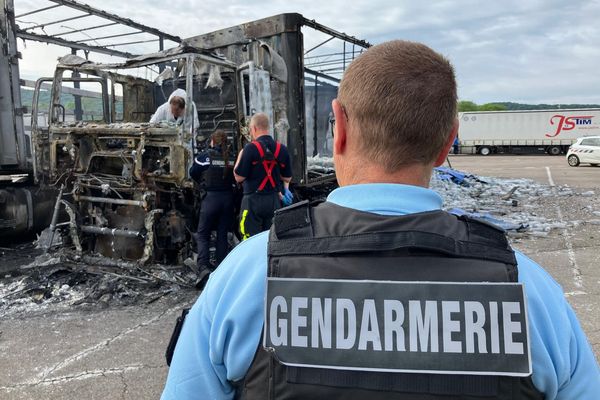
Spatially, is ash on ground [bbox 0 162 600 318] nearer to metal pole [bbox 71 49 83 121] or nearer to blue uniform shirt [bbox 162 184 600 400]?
metal pole [bbox 71 49 83 121]

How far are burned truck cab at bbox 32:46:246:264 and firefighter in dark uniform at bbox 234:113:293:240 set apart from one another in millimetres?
648

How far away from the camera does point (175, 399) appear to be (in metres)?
1.11

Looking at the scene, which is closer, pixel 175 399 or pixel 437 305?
pixel 437 305

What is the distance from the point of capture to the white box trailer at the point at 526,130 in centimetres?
3197

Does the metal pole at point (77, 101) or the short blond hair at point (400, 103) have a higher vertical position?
the metal pole at point (77, 101)

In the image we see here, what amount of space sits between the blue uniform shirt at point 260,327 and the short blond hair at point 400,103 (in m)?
0.08

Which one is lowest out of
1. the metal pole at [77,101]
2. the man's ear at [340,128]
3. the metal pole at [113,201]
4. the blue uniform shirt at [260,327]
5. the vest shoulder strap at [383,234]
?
the metal pole at [113,201]

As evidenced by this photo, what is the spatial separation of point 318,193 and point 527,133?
1141 inches

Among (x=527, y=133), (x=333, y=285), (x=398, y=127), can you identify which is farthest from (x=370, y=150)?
(x=527, y=133)

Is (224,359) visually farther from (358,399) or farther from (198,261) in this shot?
(198,261)

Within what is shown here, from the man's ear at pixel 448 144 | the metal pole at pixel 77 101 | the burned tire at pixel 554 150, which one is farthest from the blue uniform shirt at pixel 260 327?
the burned tire at pixel 554 150

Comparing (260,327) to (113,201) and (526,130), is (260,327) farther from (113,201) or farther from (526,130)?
(526,130)

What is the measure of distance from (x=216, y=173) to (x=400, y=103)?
4444 mm

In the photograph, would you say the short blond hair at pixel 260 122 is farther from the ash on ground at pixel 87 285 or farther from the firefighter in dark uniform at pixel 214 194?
the ash on ground at pixel 87 285
